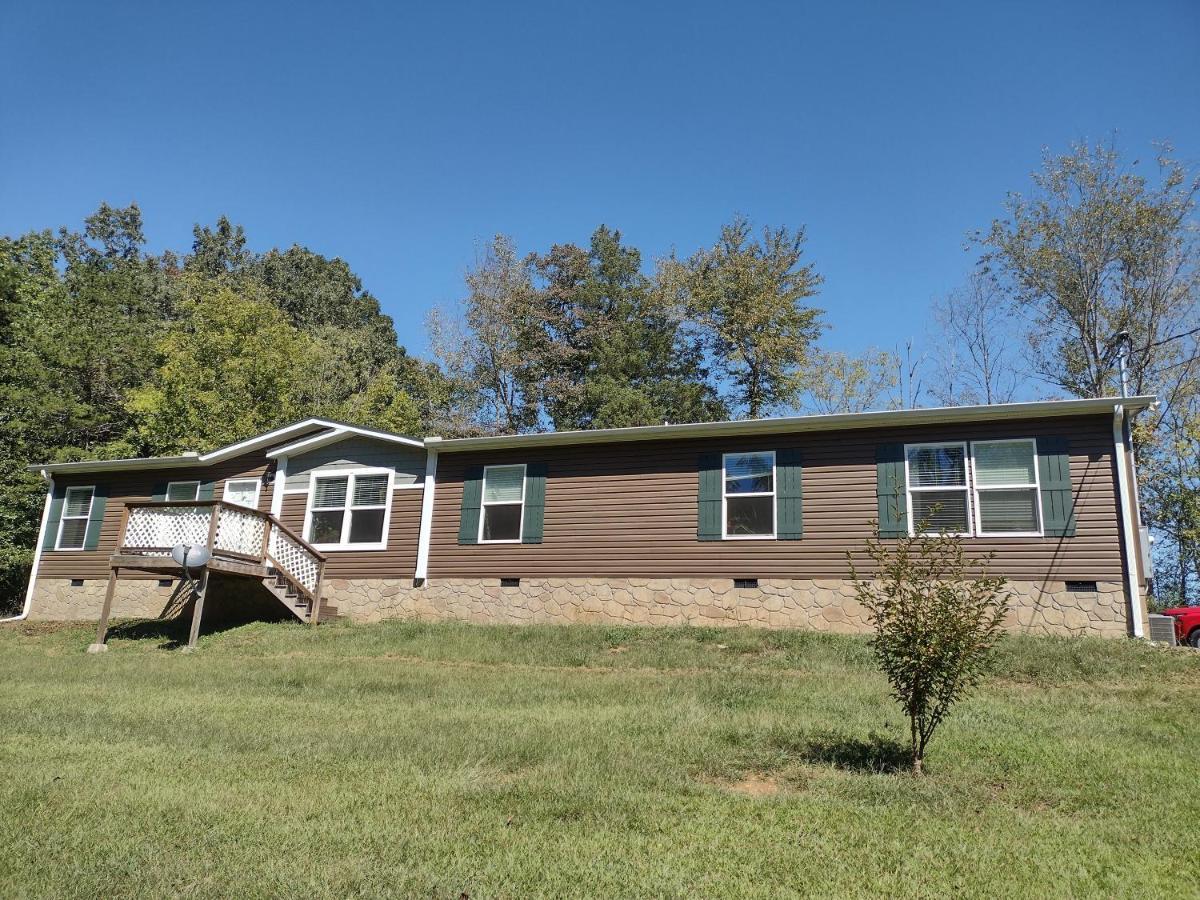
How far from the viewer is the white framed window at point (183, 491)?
61.2 feet

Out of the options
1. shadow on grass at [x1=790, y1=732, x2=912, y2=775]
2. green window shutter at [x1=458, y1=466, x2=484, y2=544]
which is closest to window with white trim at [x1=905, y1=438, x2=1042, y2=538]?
shadow on grass at [x1=790, y1=732, x2=912, y2=775]

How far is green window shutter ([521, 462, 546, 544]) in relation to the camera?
15.3m

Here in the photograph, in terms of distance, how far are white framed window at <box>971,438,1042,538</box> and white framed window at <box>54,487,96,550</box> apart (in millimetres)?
18894

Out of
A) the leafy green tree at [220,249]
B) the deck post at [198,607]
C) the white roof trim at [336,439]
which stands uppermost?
the leafy green tree at [220,249]

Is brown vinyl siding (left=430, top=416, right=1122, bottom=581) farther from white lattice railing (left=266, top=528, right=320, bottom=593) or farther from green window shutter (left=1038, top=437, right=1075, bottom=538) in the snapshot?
white lattice railing (left=266, top=528, right=320, bottom=593)

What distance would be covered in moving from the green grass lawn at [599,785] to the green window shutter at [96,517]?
10719 millimetres

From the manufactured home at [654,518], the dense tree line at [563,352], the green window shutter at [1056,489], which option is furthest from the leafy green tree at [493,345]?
the green window shutter at [1056,489]

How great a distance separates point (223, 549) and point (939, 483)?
38.3 ft

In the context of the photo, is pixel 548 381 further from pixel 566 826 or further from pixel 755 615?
pixel 566 826

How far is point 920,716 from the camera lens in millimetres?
5551

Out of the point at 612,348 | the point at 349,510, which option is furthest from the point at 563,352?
the point at 349,510

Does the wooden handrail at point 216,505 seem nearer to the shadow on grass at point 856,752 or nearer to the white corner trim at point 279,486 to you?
the white corner trim at point 279,486

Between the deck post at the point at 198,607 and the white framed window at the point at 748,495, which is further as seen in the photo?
the white framed window at the point at 748,495

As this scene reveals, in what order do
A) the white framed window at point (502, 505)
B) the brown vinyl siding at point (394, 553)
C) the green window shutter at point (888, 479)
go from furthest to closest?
1. the brown vinyl siding at point (394, 553)
2. the white framed window at point (502, 505)
3. the green window shutter at point (888, 479)
